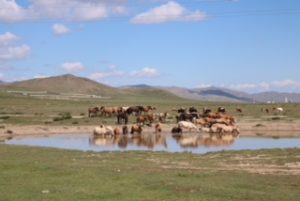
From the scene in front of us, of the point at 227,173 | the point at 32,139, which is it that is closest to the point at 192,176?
the point at 227,173

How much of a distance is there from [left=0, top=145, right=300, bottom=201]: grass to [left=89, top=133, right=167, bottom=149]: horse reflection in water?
1126 cm

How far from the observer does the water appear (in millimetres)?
36688

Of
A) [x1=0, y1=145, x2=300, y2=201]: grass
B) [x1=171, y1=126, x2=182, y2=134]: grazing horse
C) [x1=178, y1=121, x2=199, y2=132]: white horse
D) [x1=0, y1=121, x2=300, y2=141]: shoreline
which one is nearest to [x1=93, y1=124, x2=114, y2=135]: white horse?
[x1=0, y1=121, x2=300, y2=141]: shoreline

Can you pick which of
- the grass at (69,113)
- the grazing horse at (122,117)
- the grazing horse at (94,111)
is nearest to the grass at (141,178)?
the grazing horse at (122,117)

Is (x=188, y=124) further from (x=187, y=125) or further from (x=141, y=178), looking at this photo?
(x=141, y=178)

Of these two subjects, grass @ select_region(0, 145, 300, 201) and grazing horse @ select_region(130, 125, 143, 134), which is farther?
grazing horse @ select_region(130, 125, 143, 134)

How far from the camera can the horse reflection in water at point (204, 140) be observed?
39.2 meters

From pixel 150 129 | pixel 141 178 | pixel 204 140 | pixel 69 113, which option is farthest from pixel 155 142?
pixel 69 113

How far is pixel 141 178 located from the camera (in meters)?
18.8

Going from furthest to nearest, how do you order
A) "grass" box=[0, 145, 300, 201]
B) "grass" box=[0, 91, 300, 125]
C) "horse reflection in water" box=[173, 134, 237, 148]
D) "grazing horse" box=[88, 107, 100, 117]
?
"grazing horse" box=[88, 107, 100, 117] → "grass" box=[0, 91, 300, 125] → "horse reflection in water" box=[173, 134, 237, 148] → "grass" box=[0, 145, 300, 201]

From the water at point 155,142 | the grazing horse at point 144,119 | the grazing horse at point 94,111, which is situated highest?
the grazing horse at point 94,111

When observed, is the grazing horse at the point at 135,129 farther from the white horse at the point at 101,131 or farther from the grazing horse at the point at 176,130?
the grazing horse at the point at 176,130

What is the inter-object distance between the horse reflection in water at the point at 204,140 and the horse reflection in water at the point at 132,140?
49.3 inches

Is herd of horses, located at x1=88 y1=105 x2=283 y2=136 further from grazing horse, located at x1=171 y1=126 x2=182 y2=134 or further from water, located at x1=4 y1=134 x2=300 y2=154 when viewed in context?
water, located at x1=4 y1=134 x2=300 y2=154
